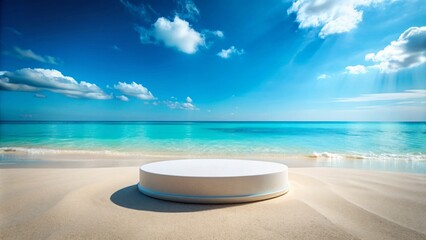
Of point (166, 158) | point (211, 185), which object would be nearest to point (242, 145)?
point (166, 158)

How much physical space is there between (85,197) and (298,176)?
5.10 metres

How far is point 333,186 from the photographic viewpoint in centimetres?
525

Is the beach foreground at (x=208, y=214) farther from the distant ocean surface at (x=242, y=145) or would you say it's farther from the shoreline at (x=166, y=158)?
the distant ocean surface at (x=242, y=145)

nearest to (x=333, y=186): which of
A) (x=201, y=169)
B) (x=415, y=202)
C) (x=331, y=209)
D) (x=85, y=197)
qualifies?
(x=415, y=202)

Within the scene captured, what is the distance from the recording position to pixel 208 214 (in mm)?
3400

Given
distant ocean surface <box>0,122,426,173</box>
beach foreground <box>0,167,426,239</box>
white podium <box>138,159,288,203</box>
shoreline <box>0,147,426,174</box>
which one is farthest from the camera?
distant ocean surface <box>0,122,426,173</box>

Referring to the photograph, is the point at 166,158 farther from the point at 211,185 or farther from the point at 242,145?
the point at 242,145

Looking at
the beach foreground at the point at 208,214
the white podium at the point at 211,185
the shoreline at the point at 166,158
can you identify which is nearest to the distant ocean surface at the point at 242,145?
the shoreline at the point at 166,158

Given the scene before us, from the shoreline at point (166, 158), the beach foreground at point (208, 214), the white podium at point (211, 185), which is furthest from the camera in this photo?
the shoreline at point (166, 158)

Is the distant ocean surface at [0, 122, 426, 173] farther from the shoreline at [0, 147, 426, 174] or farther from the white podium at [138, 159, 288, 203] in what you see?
the white podium at [138, 159, 288, 203]

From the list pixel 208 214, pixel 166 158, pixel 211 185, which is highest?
pixel 211 185

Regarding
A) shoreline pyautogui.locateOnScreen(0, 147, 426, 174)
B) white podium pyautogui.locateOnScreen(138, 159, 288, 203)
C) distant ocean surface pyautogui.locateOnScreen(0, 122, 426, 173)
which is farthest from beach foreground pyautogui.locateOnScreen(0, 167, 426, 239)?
distant ocean surface pyautogui.locateOnScreen(0, 122, 426, 173)

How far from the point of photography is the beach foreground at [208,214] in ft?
9.49

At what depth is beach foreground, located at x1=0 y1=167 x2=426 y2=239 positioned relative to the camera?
2893 mm
